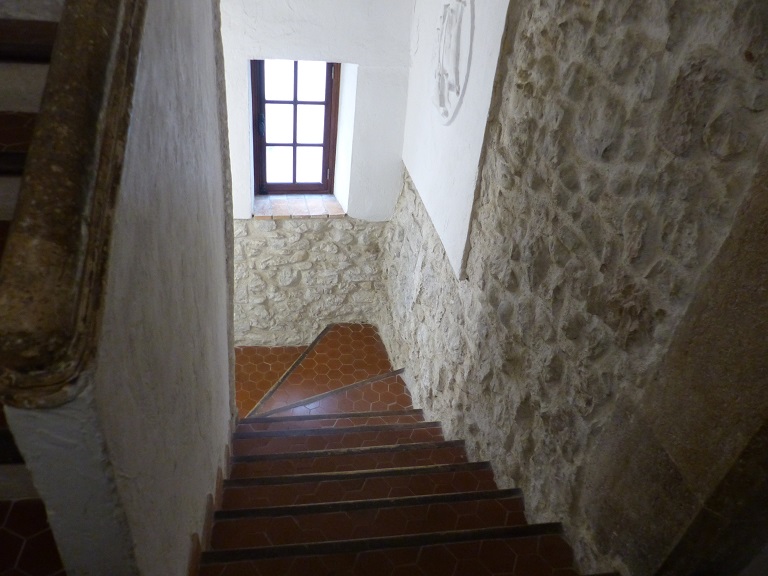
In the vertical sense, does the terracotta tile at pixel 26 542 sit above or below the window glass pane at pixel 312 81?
below

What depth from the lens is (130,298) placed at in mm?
850

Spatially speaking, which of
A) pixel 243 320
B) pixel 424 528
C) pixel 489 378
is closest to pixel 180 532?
pixel 424 528

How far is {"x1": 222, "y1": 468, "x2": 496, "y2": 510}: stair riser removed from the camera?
2.17 m

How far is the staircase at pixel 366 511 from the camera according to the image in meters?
1.70

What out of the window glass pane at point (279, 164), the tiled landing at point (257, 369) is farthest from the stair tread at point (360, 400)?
the window glass pane at point (279, 164)

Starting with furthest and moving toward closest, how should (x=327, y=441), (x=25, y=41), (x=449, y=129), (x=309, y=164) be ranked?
(x=309, y=164), (x=449, y=129), (x=327, y=441), (x=25, y=41)

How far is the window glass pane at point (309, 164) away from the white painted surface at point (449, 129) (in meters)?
0.91

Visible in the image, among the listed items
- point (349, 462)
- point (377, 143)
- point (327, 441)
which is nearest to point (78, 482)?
point (349, 462)

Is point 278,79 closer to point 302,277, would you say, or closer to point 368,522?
point 302,277

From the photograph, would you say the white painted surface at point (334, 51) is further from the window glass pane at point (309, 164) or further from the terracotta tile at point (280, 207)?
the window glass pane at point (309, 164)

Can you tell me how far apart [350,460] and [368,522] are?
2.07 feet

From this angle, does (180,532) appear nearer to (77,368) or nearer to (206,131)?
(77,368)

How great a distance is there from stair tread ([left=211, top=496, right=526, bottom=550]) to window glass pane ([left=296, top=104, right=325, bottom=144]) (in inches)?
135

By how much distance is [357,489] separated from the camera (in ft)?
7.43
